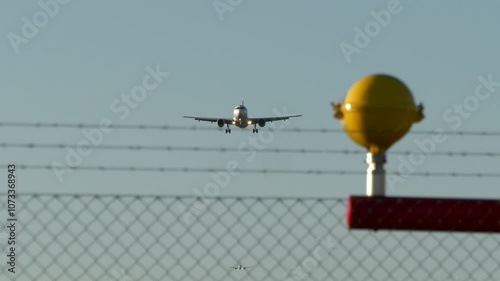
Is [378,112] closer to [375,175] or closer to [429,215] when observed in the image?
[375,175]

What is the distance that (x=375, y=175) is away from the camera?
6680 mm

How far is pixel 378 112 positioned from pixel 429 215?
80cm

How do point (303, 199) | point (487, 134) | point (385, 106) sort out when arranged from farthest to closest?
point (385, 106)
point (487, 134)
point (303, 199)

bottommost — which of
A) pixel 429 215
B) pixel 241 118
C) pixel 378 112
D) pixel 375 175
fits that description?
pixel 429 215

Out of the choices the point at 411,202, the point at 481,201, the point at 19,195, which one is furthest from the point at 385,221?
the point at 19,195

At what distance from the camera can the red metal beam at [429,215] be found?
5941 mm

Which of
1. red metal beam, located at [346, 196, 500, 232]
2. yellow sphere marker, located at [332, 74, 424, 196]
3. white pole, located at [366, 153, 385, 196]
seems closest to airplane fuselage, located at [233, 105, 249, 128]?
white pole, located at [366, 153, 385, 196]

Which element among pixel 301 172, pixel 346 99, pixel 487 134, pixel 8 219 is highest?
pixel 346 99

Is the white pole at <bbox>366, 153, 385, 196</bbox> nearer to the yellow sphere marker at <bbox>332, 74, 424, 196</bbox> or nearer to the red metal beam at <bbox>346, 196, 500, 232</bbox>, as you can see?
the yellow sphere marker at <bbox>332, 74, 424, 196</bbox>

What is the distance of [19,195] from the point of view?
16.9 ft

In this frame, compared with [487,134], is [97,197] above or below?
below

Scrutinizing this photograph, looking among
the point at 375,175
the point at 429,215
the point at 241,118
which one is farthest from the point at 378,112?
the point at 241,118

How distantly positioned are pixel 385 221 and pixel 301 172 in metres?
0.84

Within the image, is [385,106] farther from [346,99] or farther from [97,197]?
[97,197]
